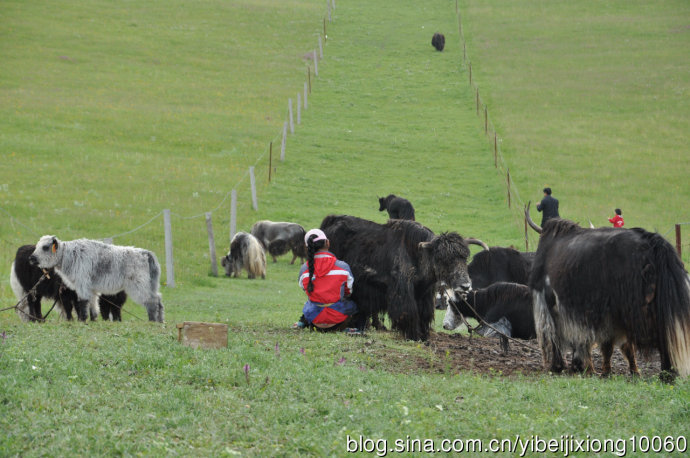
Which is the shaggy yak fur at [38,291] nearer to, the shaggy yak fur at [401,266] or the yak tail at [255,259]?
the shaggy yak fur at [401,266]

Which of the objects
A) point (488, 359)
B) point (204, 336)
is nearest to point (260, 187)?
point (488, 359)

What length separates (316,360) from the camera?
25.7ft

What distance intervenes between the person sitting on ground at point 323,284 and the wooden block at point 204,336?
207 centimetres

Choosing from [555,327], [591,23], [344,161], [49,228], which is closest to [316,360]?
[555,327]

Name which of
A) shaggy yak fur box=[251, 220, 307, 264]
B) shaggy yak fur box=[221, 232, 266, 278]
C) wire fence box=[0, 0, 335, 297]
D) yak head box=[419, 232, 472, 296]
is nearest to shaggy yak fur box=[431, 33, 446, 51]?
wire fence box=[0, 0, 335, 297]

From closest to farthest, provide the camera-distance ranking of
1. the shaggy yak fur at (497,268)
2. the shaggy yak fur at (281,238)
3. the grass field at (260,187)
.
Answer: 1. the grass field at (260,187)
2. the shaggy yak fur at (497,268)
3. the shaggy yak fur at (281,238)

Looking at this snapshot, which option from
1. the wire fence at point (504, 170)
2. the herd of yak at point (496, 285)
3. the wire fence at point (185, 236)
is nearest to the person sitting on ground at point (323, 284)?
the herd of yak at point (496, 285)

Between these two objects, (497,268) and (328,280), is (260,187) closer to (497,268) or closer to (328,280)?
(497,268)

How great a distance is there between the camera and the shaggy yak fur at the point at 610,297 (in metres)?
7.43

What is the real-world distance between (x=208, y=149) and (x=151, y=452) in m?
29.7

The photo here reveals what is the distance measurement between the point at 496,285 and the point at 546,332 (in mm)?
2884

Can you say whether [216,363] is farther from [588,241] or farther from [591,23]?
[591,23]

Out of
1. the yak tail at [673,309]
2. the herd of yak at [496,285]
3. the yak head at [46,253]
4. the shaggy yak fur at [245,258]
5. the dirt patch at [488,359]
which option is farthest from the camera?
the shaggy yak fur at [245,258]

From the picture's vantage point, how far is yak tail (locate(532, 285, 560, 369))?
28.7ft
